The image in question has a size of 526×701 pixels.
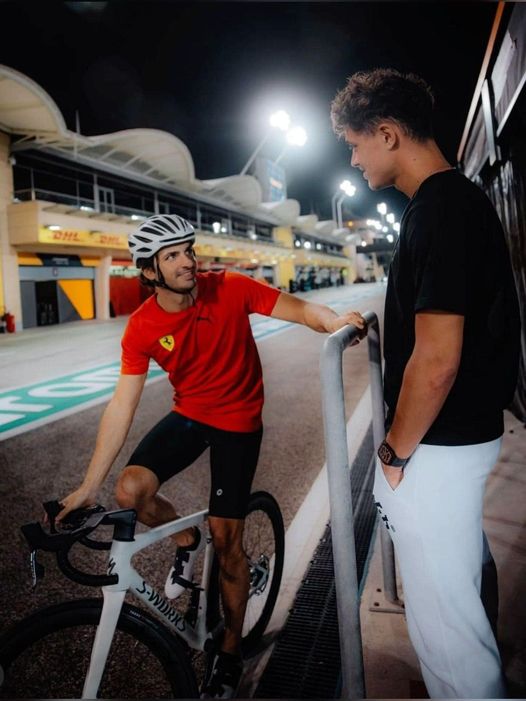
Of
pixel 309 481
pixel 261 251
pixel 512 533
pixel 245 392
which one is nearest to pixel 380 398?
pixel 245 392

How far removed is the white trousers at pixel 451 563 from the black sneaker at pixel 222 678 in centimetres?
94

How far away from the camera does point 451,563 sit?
1397mm

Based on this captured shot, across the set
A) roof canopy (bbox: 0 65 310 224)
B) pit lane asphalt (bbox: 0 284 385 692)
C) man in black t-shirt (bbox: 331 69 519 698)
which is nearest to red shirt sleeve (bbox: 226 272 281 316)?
man in black t-shirt (bbox: 331 69 519 698)

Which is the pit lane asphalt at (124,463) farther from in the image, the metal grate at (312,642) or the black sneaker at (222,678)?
the black sneaker at (222,678)

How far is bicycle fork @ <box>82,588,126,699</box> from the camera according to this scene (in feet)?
4.99

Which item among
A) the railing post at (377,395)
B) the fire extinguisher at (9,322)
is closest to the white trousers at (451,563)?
the railing post at (377,395)

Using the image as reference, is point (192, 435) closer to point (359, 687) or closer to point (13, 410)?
point (359, 687)

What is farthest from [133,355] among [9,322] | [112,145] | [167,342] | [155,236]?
[112,145]

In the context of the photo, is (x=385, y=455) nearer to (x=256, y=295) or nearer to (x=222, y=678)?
(x=256, y=295)

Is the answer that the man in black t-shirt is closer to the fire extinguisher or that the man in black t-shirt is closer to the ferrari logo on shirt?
the ferrari logo on shirt

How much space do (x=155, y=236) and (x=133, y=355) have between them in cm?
55

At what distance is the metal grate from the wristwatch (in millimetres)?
1282

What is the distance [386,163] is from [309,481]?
11.1 ft

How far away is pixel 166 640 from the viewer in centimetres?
159
